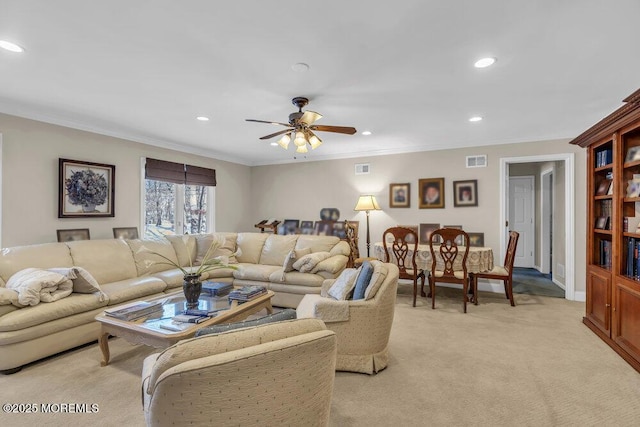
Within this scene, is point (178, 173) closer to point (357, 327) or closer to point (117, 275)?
point (117, 275)

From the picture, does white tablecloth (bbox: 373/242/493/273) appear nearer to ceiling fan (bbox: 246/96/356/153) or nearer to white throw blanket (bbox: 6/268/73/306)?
ceiling fan (bbox: 246/96/356/153)

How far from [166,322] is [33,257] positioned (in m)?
1.86

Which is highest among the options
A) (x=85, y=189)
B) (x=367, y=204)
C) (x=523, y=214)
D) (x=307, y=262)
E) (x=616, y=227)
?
(x=85, y=189)

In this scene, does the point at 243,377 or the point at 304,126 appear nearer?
the point at 243,377

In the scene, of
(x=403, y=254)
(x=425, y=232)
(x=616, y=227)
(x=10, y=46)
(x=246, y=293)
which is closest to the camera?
(x=10, y=46)

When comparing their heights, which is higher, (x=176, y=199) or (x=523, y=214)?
(x=176, y=199)

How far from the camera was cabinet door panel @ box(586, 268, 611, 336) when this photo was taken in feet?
9.83

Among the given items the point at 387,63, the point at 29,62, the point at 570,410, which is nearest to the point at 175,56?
the point at 29,62

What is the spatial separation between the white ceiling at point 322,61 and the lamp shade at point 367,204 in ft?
5.08

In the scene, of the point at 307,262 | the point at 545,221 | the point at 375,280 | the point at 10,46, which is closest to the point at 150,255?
the point at 307,262

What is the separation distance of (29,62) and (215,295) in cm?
233

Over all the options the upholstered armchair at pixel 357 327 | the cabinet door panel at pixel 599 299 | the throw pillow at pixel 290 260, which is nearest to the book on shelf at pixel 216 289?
the throw pillow at pixel 290 260

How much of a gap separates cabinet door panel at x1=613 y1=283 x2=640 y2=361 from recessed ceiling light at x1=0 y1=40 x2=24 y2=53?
4806mm

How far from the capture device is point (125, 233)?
4.39m
